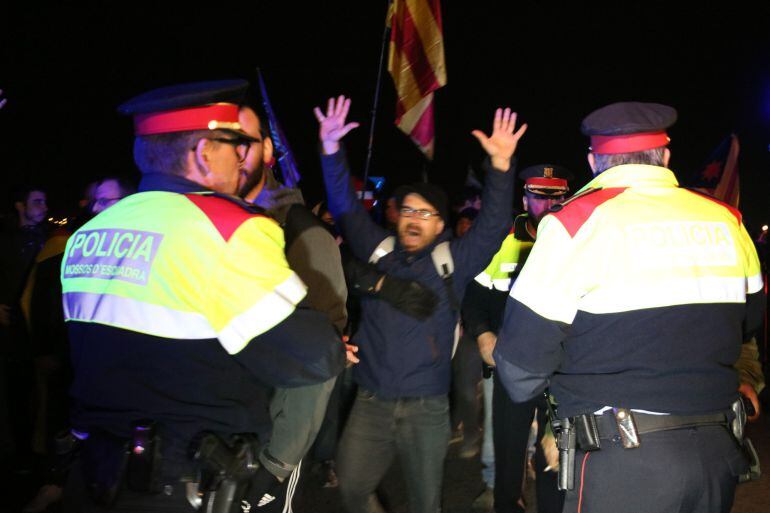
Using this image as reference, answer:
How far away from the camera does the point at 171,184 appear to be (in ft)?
7.06

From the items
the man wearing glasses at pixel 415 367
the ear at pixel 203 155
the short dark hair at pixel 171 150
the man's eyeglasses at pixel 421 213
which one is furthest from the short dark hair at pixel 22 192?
Result: the ear at pixel 203 155

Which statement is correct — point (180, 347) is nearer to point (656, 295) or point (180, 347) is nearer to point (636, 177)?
point (656, 295)

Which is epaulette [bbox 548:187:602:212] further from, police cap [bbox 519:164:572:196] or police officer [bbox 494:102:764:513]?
police cap [bbox 519:164:572:196]

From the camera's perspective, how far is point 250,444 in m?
2.07

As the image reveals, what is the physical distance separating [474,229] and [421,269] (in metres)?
0.40

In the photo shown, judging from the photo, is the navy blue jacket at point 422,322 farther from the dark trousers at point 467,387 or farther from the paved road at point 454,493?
the dark trousers at point 467,387

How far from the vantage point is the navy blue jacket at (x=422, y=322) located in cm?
376

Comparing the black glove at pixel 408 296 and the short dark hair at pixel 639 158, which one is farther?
the black glove at pixel 408 296

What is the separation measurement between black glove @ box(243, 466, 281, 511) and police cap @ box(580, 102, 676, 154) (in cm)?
195

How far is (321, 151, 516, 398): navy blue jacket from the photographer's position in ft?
12.3

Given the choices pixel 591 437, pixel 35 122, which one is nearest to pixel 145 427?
pixel 591 437

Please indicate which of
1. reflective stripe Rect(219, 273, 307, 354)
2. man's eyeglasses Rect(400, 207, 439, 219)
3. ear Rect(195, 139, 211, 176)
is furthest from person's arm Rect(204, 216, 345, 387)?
man's eyeglasses Rect(400, 207, 439, 219)

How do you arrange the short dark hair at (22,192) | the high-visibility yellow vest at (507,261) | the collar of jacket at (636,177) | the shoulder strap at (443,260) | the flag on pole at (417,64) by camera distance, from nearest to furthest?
the collar of jacket at (636,177) < the shoulder strap at (443,260) < the high-visibility yellow vest at (507,261) < the flag on pole at (417,64) < the short dark hair at (22,192)

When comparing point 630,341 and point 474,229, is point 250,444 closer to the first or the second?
point 630,341
